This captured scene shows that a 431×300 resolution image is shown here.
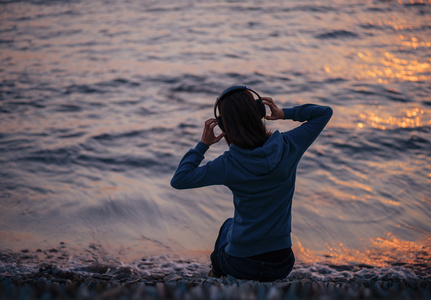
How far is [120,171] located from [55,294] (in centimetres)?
437

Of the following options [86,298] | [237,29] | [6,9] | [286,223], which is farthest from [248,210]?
[6,9]

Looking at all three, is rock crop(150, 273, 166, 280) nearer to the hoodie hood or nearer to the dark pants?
the dark pants

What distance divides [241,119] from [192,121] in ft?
18.2

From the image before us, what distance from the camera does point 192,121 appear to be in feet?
26.3

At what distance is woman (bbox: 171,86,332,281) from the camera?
2523mm

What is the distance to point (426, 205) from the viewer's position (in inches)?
204

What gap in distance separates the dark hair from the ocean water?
7.23 ft

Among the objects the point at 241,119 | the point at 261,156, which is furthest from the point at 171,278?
the point at 241,119

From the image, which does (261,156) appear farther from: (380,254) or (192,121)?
(192,121)

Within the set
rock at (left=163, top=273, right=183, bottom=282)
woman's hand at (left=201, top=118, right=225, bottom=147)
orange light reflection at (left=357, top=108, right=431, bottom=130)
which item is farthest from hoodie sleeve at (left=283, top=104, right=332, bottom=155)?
orange light reflection at (left=357, top=108, right=431, bottom=130)

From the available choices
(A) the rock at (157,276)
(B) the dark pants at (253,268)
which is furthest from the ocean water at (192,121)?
(B) the dark pants at (253,268)

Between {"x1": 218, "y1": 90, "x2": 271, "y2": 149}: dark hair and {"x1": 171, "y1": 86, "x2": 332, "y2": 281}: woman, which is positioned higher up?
{"x1": 218, "y1": 90, "x2": 271, "y2": 149}: dark hair

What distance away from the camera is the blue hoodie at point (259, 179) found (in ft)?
8.34

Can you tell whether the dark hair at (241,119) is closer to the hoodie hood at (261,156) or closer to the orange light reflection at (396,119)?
the hoodie hood at (261,156)
